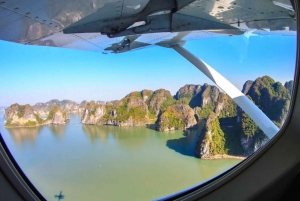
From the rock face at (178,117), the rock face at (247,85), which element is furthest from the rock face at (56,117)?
the rock face at (247,85)

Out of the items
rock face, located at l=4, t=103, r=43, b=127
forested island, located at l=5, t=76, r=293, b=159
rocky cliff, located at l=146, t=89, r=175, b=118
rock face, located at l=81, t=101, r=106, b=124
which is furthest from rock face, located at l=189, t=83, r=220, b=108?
rock face, located at l=4, t=103, r=43, b=127

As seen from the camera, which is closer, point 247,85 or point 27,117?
point 27,117

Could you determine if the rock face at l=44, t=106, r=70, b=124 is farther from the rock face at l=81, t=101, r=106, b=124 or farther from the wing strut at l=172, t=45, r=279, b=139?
the wing strut at l=172, t=45, r=279, b=139

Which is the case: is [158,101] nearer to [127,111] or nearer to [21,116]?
[127,111]

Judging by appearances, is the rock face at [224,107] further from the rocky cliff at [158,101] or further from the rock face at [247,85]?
the rocky cliff at [158,101]

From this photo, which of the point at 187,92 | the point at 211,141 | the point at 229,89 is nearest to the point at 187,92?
the point at 187,92

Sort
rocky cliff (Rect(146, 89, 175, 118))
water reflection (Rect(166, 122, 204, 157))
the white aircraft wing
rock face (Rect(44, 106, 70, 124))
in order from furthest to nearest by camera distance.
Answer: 1. water reflection (Rect(166, 122, 204, 157))
2. rocky cliff (Rect(146, 89, 175, 118))
3. rock face (Rect(44, 106, 70, 124))
4. the white aircraft wing
